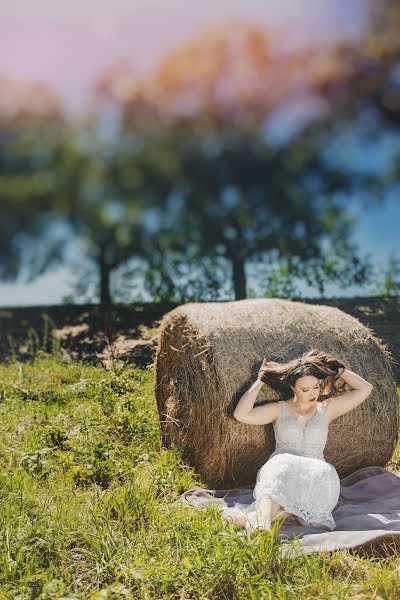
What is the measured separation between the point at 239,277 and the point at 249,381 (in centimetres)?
601

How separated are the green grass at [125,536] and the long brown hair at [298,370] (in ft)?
2.95

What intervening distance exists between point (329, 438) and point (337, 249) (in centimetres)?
671

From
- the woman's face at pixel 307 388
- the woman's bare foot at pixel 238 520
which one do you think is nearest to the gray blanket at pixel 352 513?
Result: the woman's bare foot at pixel 238 520

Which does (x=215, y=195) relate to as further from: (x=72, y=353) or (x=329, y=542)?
(x=329, y=542)

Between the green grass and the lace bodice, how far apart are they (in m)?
0.72

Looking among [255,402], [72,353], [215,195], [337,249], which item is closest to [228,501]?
[255,402]

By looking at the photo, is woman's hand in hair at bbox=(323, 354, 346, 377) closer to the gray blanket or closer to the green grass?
the gray blanket

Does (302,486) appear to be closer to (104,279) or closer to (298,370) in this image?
(298,370)

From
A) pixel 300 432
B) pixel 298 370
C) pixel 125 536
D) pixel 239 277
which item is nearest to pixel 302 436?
pixel 300 432

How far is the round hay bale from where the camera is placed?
466 centimetres

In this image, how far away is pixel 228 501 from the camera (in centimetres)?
444

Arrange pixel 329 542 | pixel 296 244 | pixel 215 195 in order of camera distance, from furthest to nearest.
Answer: pixel 296 244 < pixel 215 195 < pixel 329 542

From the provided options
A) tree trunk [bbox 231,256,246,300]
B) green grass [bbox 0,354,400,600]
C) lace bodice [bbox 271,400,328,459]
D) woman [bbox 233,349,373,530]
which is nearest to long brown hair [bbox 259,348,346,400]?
woman [bbox 233,349,373,530]

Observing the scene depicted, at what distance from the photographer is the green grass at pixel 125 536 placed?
3.29 m
